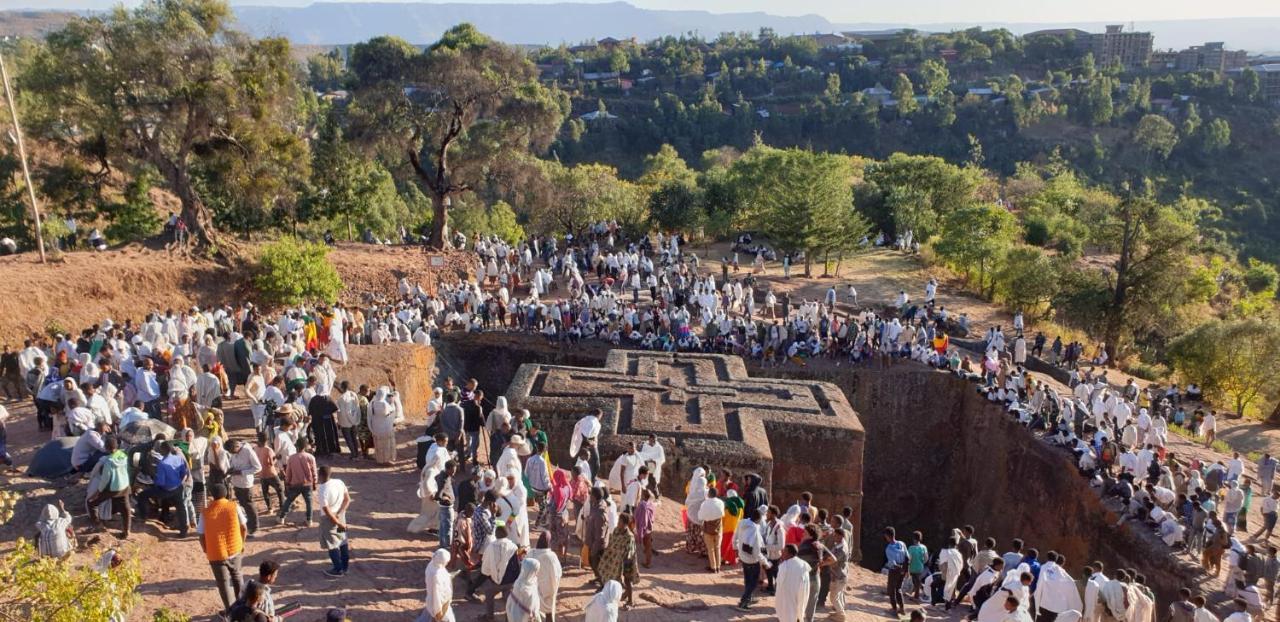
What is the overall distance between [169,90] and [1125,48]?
123m

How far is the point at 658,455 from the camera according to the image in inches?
495

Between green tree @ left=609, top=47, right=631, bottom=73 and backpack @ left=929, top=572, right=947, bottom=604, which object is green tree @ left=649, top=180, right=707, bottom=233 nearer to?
backpack @ left=929, top=572, right=947, bottom=604

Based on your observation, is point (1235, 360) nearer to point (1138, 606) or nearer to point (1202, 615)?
point (1202, 615)

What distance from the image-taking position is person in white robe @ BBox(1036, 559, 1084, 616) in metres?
9.73

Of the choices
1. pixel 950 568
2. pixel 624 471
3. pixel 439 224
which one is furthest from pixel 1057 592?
pixel 439 224

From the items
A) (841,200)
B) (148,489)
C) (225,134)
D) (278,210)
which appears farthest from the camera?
(841,200)

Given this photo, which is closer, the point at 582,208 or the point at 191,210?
the point at 191,210

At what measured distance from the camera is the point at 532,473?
36.8 ft

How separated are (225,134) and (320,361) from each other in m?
13.4

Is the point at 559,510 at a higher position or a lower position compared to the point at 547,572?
lower

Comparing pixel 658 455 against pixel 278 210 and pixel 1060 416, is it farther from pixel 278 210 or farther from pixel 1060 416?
pixel 278 210

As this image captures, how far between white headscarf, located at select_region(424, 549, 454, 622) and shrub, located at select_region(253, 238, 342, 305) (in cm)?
1728

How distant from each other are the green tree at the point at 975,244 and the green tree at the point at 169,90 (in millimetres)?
23359

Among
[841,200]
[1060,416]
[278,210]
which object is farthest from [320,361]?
[841,200]
